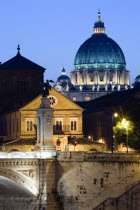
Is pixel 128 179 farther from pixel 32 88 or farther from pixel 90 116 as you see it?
Answer: pixel 90 116

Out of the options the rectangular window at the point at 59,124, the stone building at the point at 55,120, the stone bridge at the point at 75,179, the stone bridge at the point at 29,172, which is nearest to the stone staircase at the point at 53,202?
the stone bridge at the point at 75,179

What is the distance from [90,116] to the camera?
Result: 562ft

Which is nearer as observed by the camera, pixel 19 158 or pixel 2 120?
pixel 19 158

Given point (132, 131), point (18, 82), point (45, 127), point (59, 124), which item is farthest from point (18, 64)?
point (45, 127)

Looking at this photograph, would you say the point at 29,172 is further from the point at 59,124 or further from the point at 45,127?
the point at 59,124

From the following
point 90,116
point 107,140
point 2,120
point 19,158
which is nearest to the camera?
point 19,158

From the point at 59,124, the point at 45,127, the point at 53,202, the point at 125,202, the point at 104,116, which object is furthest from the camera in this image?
the point at 104,116

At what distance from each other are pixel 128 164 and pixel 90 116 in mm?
72172

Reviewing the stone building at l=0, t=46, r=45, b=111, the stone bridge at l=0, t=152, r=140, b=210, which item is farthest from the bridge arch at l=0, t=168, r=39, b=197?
the stone building at l=0, t=46, r=45, b=111

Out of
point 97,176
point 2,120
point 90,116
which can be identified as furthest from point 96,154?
point 90,116

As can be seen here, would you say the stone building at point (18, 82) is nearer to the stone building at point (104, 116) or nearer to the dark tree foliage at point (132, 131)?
the stone building at point (104, 116)

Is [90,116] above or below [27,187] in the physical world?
above

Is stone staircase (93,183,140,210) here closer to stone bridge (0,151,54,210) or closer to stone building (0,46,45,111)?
stone bridge (0,151,54,210)

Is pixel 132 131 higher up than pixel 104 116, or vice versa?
pixel 104 116
